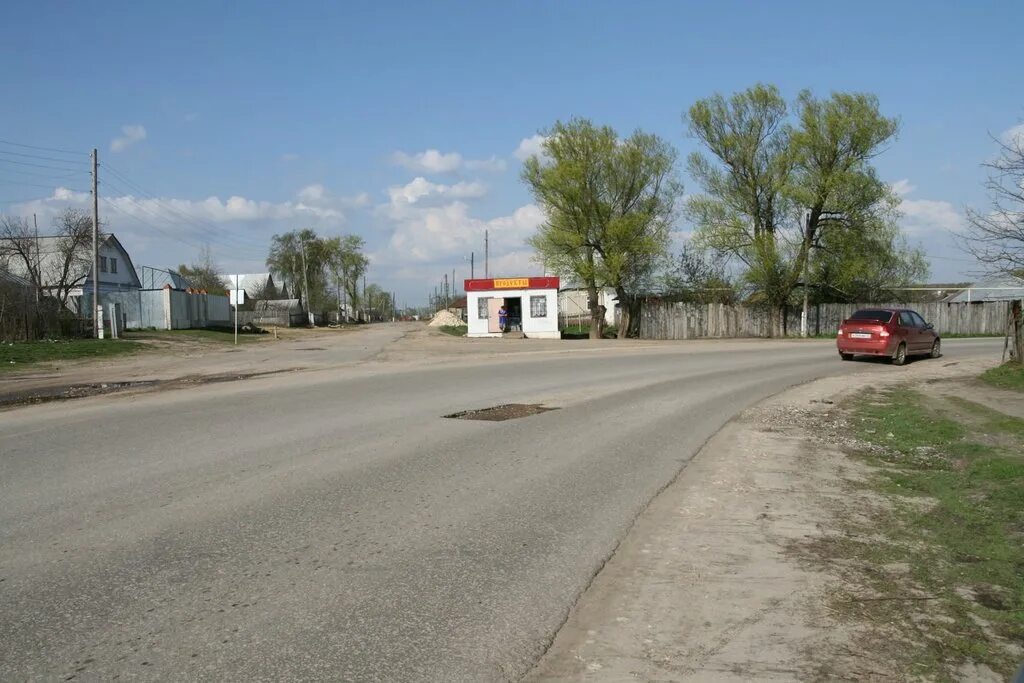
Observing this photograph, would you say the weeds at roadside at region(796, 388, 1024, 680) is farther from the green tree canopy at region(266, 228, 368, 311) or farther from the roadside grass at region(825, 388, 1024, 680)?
the green tree canopy at region(266, 228, 368, 311)

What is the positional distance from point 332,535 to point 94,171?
123 ft

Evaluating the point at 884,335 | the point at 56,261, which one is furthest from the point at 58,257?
the point at 884,335

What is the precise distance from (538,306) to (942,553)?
39092mm

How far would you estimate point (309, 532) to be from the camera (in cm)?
596

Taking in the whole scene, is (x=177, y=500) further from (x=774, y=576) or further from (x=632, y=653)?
(x=774, y=576)

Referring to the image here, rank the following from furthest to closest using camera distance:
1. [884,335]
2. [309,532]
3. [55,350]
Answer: [55,350], [884,335], [309,532]

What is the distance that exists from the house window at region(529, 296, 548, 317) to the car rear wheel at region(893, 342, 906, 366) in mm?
23226

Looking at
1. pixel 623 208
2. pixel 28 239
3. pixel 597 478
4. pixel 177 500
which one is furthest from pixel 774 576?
pixel 28 239

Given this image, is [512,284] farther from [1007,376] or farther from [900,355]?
[1007,376]

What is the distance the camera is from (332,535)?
5.89 m

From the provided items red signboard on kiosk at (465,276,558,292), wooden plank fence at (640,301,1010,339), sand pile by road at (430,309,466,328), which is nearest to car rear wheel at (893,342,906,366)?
wooden plank fence at (640,301,1010,339)

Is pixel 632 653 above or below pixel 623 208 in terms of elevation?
below

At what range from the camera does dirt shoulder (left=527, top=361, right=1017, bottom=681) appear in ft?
12.7

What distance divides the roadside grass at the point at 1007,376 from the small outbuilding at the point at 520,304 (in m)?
26.8
